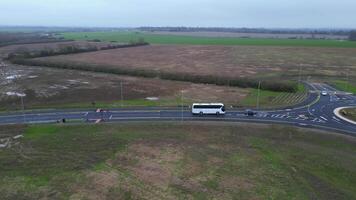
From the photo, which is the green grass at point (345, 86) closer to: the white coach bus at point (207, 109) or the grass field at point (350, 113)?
the grass field at point (350, 113)

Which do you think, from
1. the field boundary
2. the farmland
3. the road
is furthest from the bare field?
the farmland

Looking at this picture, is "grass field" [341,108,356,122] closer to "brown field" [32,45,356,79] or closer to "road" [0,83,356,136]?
"road" [0,83,356,136]

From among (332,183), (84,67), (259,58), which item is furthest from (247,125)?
(259,58)

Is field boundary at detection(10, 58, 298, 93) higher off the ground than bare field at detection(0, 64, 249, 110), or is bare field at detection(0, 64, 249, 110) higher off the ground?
field boundary at detection(10, 58, 298, 93)

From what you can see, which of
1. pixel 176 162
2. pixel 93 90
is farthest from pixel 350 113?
pixel 93 90

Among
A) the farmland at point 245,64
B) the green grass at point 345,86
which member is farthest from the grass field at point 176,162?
the farmland at point 245,64

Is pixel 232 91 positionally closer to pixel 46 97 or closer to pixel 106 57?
pixel 46 97
